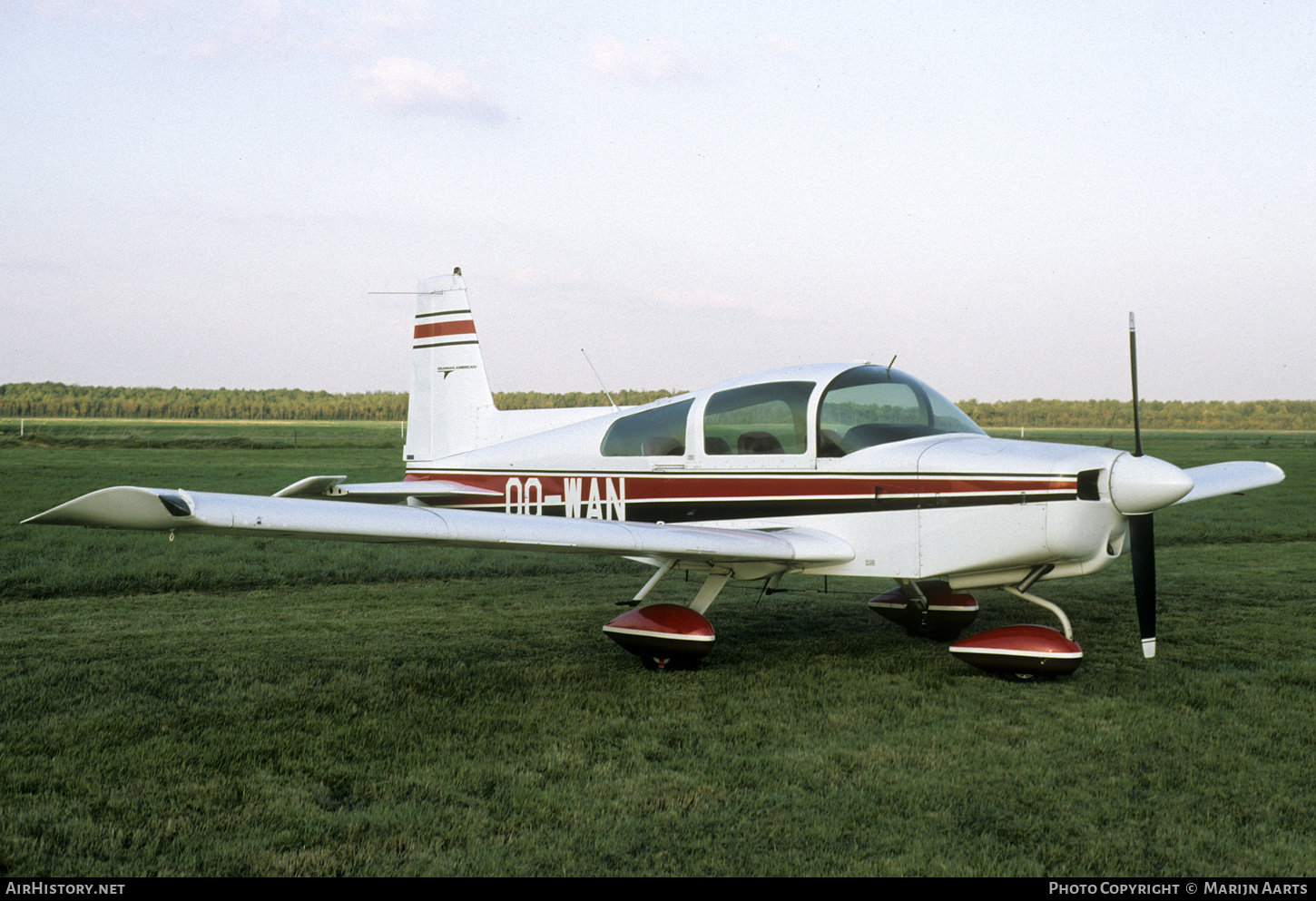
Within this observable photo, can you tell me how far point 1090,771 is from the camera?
4.19 metres

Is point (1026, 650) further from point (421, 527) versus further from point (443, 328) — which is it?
point (443, 328)

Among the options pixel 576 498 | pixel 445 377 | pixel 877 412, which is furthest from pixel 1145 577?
pixel 445 377

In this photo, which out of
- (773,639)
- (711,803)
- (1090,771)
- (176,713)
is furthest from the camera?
(773,639)

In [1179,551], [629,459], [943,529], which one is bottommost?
[1179,551]

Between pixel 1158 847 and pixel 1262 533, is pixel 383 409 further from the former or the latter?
pixel 1158 847

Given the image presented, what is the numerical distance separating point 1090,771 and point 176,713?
15.3 ft

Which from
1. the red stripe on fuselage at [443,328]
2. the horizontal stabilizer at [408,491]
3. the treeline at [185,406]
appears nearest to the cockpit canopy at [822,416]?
the horizontal stabilizer at [408,491]

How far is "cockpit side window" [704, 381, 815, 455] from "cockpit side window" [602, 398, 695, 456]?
260 millimetres

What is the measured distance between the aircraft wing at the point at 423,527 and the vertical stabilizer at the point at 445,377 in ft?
12.7

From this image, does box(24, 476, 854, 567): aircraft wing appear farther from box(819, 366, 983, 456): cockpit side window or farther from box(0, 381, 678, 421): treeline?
box(0, 381, 678, 421): treeline

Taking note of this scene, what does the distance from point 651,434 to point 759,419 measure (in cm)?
95

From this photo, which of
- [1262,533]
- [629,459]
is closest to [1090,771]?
[629,459]

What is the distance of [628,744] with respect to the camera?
181 inches

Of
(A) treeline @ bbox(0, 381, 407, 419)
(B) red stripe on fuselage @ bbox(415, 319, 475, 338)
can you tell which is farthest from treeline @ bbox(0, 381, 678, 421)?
(B) red stripe on fuselage @ bbox(415, 319, 475, 338)
